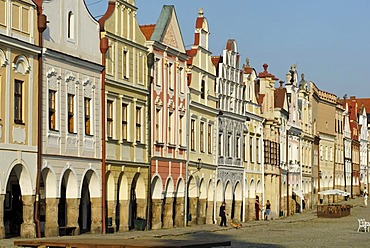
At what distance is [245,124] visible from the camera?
2739 inches

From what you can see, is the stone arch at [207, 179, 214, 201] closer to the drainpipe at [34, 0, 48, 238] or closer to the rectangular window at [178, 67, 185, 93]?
the rectangular window at [178, 67, 185, 93]

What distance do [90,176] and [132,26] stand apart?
9177 millimetres

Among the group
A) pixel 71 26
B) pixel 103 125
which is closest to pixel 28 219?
pixel 103 125

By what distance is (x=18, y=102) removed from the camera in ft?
120

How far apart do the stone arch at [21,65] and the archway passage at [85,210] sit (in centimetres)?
945

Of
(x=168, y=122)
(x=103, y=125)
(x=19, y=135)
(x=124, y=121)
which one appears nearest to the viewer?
(x=19, y=135)

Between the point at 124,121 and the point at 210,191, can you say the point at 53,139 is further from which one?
the point at 210,191

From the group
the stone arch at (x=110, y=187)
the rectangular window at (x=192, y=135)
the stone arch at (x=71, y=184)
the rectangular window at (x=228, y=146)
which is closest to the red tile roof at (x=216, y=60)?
the rectangular window at (x=228, y=146)

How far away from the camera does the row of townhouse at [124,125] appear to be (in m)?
37.0

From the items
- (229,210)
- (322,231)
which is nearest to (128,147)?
(322,231)

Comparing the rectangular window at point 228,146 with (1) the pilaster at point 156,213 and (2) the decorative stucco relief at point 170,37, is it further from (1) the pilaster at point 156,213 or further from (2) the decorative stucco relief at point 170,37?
(1) the pilaster at point 156,213

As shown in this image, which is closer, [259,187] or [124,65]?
[124,65]

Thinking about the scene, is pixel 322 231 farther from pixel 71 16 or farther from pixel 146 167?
pixel 71 16

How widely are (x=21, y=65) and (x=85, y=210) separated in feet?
37.8
